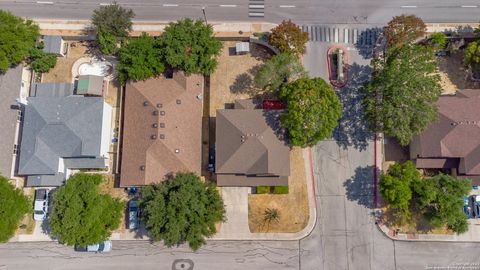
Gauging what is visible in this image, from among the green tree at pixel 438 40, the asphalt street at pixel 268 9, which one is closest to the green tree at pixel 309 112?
the asphalt street at pixel 268 9

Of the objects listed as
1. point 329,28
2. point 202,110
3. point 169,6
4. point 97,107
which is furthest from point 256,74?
point 97,107

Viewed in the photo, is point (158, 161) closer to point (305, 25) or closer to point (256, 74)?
point (256, 74)

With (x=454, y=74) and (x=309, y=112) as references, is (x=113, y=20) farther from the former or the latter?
(x=454, y=74)

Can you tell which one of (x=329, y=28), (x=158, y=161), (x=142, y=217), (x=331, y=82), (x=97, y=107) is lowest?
(x=142, y=217)

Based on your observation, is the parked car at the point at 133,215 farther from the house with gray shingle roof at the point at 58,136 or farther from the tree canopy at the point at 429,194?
the tree canopy at the point at 429,194

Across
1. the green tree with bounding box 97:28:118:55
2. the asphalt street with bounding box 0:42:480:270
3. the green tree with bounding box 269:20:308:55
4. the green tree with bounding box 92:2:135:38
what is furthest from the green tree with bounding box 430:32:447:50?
the green tree with bounding box 97:28:118:55

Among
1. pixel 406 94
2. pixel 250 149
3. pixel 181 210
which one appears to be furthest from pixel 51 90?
pixel 406 94

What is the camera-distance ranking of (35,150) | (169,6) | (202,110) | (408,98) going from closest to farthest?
(408,98)
(35,150)
(202,110)
(169,6)
